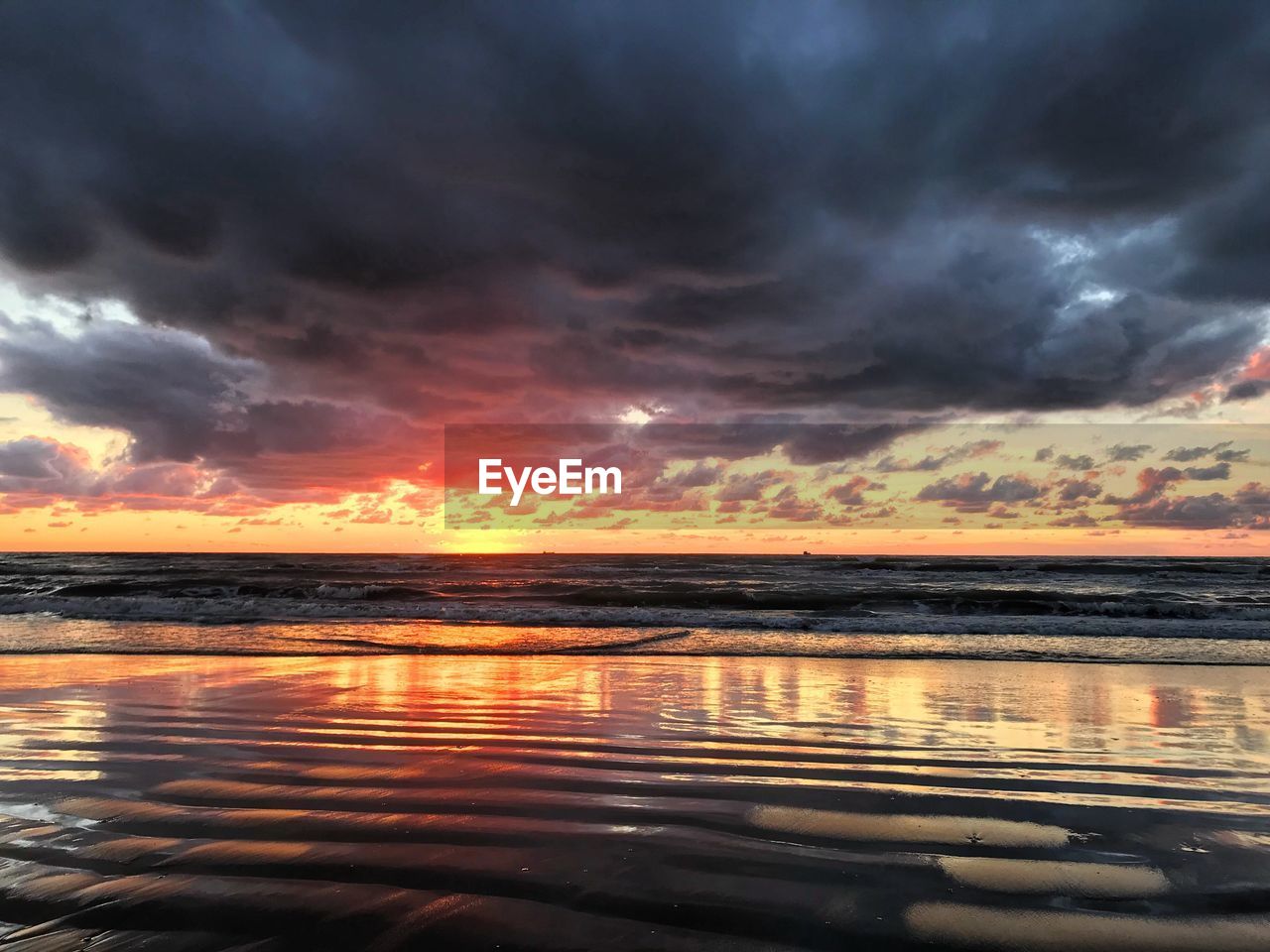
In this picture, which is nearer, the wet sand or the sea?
the wet sand

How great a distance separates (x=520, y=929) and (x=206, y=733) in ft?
20.1

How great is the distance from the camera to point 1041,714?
373 inches

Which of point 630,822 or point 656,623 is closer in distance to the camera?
point 630,822

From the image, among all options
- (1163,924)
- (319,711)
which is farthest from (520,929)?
(319,711)

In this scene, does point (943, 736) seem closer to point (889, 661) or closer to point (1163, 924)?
point (1163, 924)

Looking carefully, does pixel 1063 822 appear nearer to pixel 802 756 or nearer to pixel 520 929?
pixel 802 756

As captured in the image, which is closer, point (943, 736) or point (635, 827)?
point (635, 827)

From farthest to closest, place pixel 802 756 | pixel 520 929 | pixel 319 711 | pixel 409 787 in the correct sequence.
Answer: pixel 319 711, pixel 802 756, pixel 409 787, pixel 520 929

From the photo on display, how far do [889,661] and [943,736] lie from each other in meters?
7.54

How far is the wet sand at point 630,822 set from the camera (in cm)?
370

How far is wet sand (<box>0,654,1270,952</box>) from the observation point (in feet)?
12.1

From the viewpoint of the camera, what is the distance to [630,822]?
5.23m

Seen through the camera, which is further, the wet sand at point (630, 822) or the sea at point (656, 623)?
the sea at point (656, 623)

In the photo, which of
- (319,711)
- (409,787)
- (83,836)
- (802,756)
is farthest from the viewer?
(319,711)
